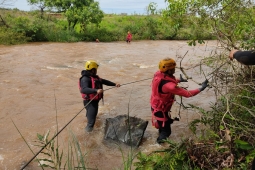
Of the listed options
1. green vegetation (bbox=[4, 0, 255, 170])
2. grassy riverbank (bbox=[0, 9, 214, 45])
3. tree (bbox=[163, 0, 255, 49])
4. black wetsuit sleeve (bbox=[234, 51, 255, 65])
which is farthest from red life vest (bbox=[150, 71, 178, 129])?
grassy riverbank (bbox=[0, 9, 214, 45])

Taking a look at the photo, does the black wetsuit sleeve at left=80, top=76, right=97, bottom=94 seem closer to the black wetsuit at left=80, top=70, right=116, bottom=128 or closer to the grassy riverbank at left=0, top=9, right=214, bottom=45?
the black wetsuit at left=80, top=70, right=116, bottom=128

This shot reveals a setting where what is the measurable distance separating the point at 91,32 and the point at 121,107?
22158 millimetres

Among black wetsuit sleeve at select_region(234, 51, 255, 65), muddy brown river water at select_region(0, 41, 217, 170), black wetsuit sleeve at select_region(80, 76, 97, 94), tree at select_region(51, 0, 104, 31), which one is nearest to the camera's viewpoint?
black wetsuit sleeve at select_region(234, 51, 255, 65)

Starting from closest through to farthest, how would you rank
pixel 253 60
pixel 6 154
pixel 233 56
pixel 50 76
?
pixel 253 60
pixel 233 56
pixel 6 154
pixel 50 76

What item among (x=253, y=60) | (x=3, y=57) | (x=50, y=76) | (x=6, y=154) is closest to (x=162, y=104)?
(x=253, y=60)

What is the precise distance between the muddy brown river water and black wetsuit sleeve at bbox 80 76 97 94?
842mm

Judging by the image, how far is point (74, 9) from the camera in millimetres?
27125

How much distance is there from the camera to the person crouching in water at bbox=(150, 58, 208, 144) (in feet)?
15.1

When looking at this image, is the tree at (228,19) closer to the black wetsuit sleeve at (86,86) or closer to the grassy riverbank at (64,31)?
the black wetsuit sleeve at (86,86)

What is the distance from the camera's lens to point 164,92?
4.79 m

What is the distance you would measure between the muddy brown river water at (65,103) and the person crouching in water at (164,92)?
383 mm

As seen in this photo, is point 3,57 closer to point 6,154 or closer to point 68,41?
point 68,41

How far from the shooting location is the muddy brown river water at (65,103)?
5.42 meters

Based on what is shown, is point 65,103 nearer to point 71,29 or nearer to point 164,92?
point 164,92
